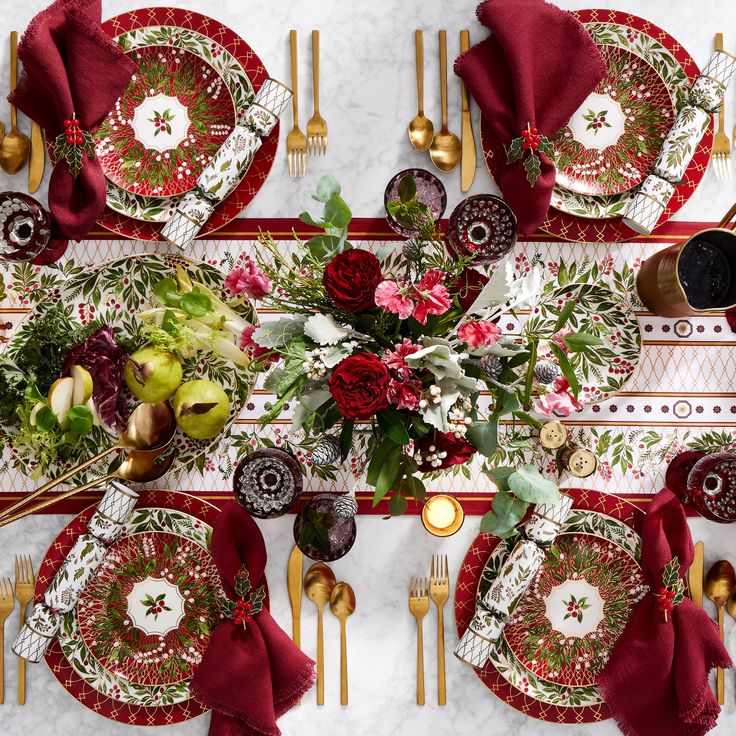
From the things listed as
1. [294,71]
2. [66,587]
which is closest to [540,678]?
[66,587]

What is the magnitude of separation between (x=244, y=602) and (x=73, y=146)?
2.77 ft

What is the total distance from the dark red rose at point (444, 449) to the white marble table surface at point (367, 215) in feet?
1.23

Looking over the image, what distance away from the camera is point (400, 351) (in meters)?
0.82

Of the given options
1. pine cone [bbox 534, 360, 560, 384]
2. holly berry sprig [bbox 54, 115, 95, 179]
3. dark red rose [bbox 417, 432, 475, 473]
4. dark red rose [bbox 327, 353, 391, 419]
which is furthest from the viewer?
holly berry sprig [bbox 54, 115, 95, 179]

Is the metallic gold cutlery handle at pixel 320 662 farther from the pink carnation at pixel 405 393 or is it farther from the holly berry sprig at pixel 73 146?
the holly berry sprig at pixel 73 146

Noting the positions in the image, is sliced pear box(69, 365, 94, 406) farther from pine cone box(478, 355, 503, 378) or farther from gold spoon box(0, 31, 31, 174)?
pine cone box(478, 355, 503, 378)

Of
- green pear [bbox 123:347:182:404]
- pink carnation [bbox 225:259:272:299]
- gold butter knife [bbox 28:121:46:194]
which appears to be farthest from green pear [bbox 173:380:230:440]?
gold butter knife [bbox 28:121:46:194]

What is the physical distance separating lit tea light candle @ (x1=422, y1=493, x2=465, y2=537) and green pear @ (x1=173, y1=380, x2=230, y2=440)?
1.32 feet

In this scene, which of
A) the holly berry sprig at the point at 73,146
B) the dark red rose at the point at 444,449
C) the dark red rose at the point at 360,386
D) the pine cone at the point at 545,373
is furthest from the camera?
the holly berry sprig at the point at 73,146

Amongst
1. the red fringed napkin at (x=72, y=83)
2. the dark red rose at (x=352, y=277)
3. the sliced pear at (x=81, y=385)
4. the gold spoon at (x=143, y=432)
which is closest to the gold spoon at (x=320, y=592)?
the gold spoon at (x=143, y=432)

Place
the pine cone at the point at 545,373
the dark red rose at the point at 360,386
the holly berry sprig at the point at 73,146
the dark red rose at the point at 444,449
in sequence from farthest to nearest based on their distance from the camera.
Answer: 1. the holly berry sprig at the point at 73,146
2. the pine cone at the point at 545,373
3. the dark red rose at the point at 444,449
4. the dark red rose at the point at 360,386

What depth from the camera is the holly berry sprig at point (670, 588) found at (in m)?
1.18

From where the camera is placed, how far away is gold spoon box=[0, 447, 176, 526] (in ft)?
3.86

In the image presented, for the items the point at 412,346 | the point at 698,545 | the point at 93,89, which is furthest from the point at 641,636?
the point at 93,89
